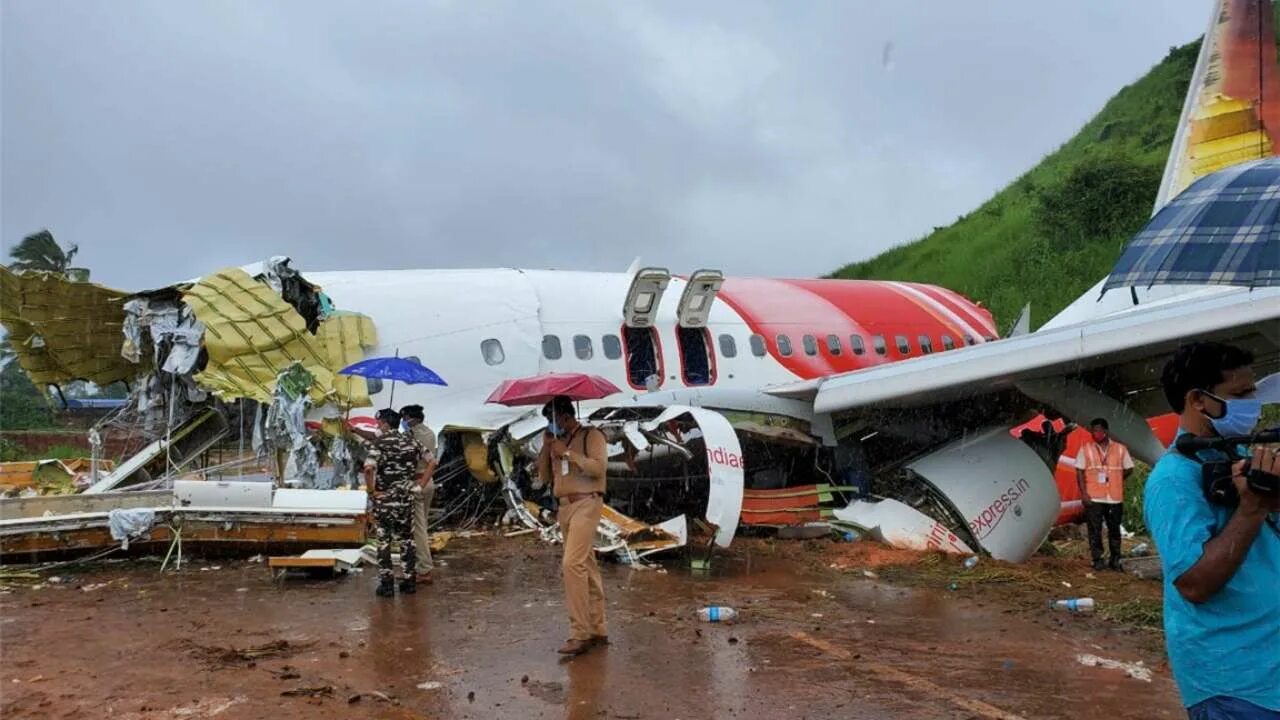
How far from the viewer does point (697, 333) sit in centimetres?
1316

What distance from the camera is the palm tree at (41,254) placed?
39.5 meters

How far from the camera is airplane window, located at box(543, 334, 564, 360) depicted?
11.9 meters

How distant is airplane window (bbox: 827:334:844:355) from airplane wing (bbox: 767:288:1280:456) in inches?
115

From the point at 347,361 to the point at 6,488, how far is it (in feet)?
18.5

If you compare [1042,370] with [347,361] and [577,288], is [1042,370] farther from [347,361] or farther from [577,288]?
[347,361]

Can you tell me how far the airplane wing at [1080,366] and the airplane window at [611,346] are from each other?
212 centimetres

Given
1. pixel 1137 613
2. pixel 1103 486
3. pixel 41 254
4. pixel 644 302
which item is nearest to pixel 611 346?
pixel 644 302

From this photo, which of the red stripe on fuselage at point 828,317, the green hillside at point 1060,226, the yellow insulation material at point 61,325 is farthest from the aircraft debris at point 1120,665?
the green hillside at point 1060,226

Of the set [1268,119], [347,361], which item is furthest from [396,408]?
[1268,119]

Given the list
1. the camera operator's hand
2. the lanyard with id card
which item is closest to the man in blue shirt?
the camera operator's hand

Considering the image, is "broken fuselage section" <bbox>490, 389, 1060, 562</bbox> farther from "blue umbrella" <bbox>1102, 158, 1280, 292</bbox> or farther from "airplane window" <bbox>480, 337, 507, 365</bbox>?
"blue umbrella" <bbox>1102, 158, 1280, 292</bbox>

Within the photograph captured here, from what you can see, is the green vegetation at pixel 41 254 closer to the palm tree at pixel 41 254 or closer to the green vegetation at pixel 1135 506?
the palm tree at pixel 41 254

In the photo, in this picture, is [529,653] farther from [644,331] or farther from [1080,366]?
[644,331]

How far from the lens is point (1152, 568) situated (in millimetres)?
10188
